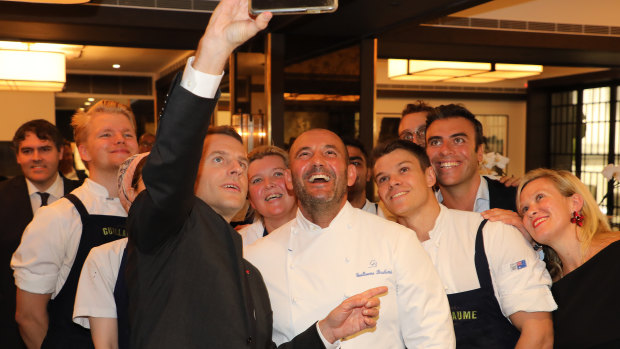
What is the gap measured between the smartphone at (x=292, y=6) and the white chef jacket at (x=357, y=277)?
1.08 metres

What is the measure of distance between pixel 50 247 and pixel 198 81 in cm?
150

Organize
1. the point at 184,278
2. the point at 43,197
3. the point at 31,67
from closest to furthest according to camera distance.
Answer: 1. the point at 184,278
2. the point at 43,197
3. the point at 31,67

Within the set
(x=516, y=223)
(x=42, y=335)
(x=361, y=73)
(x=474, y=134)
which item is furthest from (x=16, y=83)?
(x=516, y=223)

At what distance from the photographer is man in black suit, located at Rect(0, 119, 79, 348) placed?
3.42 meters

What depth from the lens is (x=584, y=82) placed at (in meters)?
10.2

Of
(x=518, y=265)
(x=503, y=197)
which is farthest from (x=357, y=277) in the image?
(x=503, y=197)

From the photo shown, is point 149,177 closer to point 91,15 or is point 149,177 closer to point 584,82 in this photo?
point 91,15

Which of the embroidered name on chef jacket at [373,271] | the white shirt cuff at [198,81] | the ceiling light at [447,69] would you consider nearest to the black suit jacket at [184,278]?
the white shirt cuff at [198,81]

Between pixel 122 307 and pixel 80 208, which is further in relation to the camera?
pixel 80 208

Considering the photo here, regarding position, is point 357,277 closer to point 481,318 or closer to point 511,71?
point 481,318

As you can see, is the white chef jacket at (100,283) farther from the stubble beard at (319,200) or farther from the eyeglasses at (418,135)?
the eyeglasses at (418,135)

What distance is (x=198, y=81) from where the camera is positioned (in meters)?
1.19

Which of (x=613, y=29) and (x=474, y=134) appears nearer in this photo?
(x=474, y=134)

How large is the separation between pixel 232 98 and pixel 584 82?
688cm
